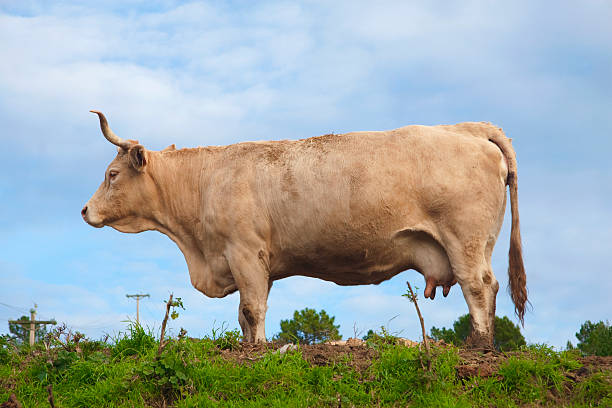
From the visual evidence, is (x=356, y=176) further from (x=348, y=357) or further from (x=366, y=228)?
(x=348, y=357)

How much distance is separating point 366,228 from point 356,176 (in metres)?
0.82

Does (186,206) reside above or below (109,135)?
below

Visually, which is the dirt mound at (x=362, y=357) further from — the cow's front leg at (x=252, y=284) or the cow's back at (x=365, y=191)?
the cow's back at (x=365, y=191)

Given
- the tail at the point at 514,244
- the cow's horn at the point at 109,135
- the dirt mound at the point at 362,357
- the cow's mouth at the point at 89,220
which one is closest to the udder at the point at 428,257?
the tail at the point at 514,244

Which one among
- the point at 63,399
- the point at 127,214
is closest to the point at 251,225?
the point at 127,214

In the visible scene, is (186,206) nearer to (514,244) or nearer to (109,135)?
(109,135)

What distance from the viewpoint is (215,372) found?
878cm

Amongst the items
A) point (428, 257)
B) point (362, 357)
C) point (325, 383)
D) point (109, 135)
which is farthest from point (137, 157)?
point (325, 383)

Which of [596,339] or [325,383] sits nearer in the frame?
[325,383]

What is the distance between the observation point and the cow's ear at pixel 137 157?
12188 mm

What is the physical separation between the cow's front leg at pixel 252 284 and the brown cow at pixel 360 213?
0.02m

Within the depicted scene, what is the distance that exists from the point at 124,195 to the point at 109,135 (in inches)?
43.4

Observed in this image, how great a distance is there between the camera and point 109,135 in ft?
40.9

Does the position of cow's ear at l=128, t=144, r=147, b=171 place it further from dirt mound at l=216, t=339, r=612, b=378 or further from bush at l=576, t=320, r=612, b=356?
bush at l=576, t=320, r=612, b=356
